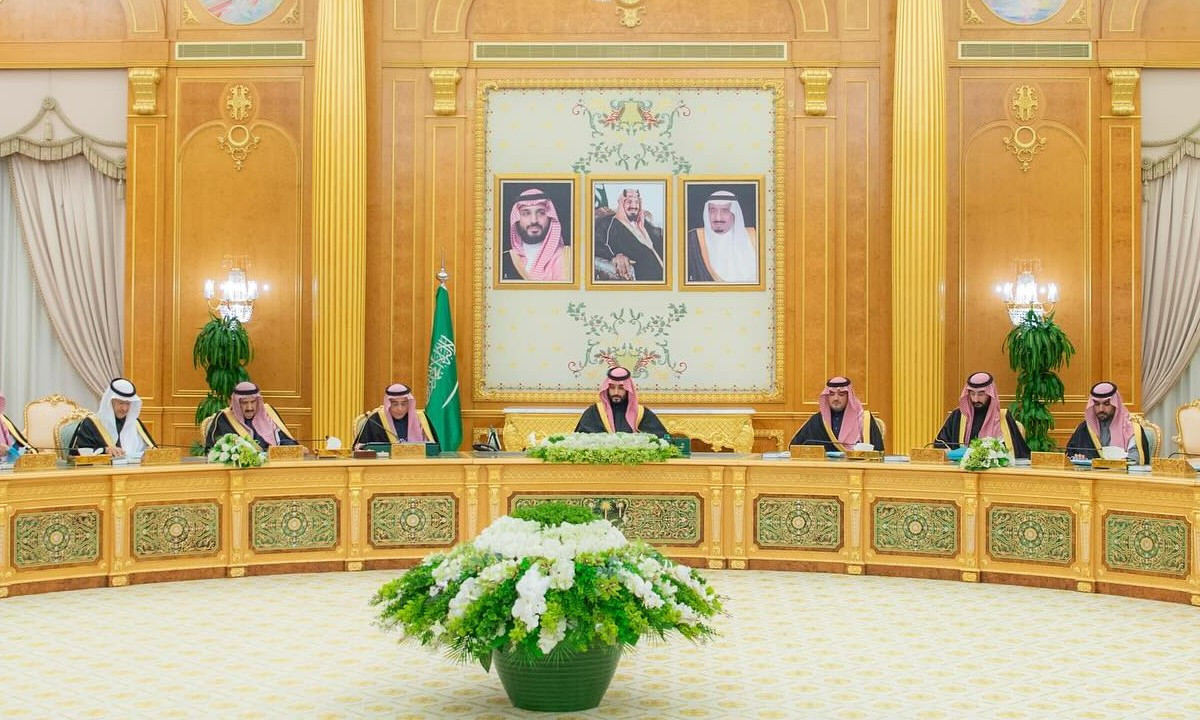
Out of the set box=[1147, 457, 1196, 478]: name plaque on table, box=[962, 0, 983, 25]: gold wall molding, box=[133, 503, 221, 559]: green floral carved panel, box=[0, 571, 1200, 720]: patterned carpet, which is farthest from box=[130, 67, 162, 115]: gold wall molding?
box=[1147, 457, 1196, 478]: name plaque on table

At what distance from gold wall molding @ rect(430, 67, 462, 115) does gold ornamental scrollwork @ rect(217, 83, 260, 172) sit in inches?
76.2

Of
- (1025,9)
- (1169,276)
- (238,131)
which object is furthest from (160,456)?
(1169,276)

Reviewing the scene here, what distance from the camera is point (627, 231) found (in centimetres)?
1314

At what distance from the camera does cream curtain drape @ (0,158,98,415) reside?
13094mm

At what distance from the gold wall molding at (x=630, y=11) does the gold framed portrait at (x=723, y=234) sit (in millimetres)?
1818

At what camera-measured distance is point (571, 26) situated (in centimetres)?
1323

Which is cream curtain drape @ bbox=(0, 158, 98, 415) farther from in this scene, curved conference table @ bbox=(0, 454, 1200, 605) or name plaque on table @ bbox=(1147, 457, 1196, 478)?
name plaque on table @ bbox=(1147, 457, 1196, 478)

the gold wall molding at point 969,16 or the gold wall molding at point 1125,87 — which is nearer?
the gold wall molding at point 1125,87

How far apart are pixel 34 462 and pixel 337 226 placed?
4759 mm

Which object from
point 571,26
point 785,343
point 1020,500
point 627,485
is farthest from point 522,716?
point 571,26

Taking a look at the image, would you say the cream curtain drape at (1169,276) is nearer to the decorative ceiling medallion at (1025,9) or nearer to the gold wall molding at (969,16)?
the decorative ceiling medallion at (1025,9)

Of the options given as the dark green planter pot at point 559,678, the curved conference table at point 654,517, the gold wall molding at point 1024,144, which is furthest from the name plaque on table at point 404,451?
the gold wall molding at point 1024,144

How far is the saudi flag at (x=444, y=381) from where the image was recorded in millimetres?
12500

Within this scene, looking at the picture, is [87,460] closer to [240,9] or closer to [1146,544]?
[240,9]
